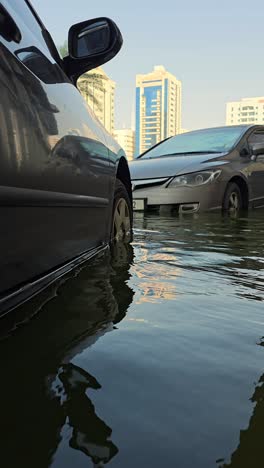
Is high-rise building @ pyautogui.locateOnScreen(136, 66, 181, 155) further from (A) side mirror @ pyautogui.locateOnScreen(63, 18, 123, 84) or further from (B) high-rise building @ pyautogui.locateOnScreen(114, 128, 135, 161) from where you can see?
(A) side mirror @ pyautogui.locateOnScreen(63, 18, 123, 84)

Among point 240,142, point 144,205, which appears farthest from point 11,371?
point 240,142

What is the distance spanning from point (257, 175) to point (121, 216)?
15.7 ft

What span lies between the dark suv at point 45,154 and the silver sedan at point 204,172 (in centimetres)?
355

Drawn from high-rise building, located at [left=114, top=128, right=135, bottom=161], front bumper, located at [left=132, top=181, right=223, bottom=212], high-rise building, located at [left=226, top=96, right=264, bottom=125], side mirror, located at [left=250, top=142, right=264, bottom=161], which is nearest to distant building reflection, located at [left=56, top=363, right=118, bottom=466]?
front bumper, located at [left=132, top=181, right=223, bottom=212]

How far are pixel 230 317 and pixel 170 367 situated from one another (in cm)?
64

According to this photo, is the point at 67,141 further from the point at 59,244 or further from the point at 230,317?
the point at 230,317

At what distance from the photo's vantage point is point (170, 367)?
1.48 m

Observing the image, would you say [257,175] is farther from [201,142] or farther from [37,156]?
[37,156]

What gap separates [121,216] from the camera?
13.5ft

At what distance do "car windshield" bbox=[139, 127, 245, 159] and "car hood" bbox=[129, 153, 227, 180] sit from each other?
1.15ft

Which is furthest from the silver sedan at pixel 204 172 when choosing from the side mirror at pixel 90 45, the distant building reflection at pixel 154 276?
the side mirror at pixel 90 45

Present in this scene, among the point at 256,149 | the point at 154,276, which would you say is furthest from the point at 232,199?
the point at 154,276

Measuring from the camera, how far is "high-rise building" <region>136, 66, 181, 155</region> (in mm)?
104625

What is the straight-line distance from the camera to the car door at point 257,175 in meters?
8.10
